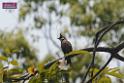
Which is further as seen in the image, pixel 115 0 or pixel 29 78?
pixel 115 0

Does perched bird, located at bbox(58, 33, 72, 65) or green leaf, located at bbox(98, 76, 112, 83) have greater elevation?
perched bird, located at bbox(58, 33, 72, 65)

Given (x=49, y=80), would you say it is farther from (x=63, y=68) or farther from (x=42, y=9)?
(x=42, y=9)

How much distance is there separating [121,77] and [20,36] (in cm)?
1325

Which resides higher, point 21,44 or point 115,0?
Result: point 115,0

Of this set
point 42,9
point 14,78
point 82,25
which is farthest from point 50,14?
point 14,78

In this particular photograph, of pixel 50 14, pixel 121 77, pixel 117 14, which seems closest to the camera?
pixel 121 77

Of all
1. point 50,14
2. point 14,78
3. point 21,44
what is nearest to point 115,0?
point 50,14

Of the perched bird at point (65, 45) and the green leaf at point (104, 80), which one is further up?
the perched bird at point (65, 45)

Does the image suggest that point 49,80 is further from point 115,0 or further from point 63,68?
point 115,0

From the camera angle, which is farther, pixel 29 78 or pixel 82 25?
pixel 82 25

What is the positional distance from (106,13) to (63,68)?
11858 millimetres

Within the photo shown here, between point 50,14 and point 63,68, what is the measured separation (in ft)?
41.3

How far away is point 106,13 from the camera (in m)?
13.0

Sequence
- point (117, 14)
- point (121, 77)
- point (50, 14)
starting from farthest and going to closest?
point (50, 14), point (117, 14), point (121, 77)
